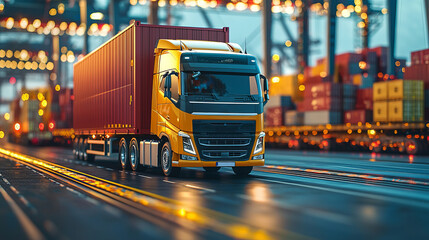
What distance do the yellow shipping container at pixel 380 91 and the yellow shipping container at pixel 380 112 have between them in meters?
0.32

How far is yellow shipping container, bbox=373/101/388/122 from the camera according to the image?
124ft

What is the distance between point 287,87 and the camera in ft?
174

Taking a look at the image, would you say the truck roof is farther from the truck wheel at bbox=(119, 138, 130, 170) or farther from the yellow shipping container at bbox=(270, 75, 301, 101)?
the yellow shipping container at bbox=(270, 75, 301, 101)

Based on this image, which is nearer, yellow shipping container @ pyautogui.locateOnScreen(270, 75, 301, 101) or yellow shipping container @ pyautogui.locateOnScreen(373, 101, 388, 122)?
yellow shipping container @ pyautogui.locateOnScreen(373, 101, 388, 122)

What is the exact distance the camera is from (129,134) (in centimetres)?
2169

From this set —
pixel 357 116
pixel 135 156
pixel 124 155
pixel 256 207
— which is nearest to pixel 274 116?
pixel 357 116

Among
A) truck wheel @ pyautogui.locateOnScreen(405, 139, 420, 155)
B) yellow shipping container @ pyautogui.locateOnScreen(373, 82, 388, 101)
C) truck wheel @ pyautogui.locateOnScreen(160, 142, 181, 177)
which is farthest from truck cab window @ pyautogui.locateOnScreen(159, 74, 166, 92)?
yellow shipping container @ pyautogui.locateOnScreen(373, 82, 388, 101)

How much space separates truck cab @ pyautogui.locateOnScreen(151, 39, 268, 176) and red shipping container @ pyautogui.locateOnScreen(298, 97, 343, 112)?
26.1 meters

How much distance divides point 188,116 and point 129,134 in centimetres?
525

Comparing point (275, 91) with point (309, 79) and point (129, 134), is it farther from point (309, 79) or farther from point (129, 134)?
point (129, 134)

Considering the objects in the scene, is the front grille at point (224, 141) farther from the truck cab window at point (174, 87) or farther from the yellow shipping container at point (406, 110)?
the yellow shipping container at point (406, 110)

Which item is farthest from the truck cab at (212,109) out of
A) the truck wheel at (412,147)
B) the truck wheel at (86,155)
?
the truck wheel at (412,147)

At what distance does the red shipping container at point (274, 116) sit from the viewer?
49812 mm

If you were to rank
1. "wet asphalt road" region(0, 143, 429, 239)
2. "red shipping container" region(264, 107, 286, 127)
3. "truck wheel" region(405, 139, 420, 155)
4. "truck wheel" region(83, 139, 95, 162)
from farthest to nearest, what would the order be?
1. "red shipping container" region(264, 107, 286, 127)
2. "truck wheel" region(405, 139, 420, 155)
3. "truck wheel" region(83, 139, 95, 162)
4. "wet asphalt road" region(0, 143, 429, 239)
